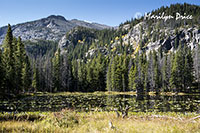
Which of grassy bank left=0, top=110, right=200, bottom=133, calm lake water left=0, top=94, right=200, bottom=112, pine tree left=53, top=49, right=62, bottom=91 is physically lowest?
calm lake water left=0, top=94, right=200, bottom=112

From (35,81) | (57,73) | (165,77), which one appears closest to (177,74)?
(165,77)

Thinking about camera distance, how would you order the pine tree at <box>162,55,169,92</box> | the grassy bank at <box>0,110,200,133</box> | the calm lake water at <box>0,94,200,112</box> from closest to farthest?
the grassy bank at <box>0,110,200,133</box>
the calm lake water at <box>0,94,200,112</box>
the pine tree at <box>162,55,169,92</box>

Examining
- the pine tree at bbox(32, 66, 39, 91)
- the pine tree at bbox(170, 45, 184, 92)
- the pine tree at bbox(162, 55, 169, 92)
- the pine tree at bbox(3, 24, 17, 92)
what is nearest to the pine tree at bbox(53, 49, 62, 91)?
the pine tree at bbox(32, 66, 39, 91)

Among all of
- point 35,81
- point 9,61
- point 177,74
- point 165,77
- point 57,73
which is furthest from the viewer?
point 57,73

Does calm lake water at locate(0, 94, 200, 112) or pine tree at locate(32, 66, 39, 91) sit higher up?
pine tree at locate(32, 66, 39, 91)

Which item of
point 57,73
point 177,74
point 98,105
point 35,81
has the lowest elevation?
point 98,105

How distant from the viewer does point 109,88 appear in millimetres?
81125

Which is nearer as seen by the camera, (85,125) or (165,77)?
(85,125)

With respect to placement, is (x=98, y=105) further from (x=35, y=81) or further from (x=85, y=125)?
(x=35, y=81)

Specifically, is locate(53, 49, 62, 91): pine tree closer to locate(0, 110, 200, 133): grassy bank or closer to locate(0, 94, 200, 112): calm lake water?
locate(0, 94, 200, 112): calm lake water

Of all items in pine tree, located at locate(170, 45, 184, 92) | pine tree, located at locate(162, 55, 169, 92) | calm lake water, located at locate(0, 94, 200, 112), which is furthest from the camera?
pine tree, located at locate(162, 55, 169, 92)

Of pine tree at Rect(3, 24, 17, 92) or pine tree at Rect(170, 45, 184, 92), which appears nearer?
pine tree at Rect(3, 24, 17, 92)

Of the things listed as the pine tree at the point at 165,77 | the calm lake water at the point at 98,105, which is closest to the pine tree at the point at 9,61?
the calm lake water at the point at 98,105

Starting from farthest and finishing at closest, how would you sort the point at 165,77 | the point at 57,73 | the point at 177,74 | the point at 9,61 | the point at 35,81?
1. the point at 57,73
2. the point at 165,77
3. the point at 177,74
4. the point at 35,81
5. the point at 9,61
